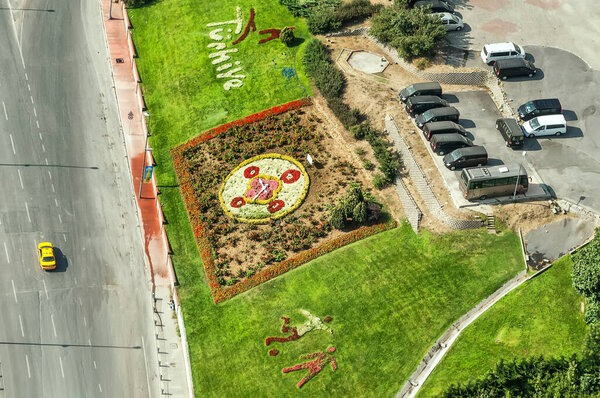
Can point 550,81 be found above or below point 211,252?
above

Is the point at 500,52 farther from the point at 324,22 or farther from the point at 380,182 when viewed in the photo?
the point at 380,182

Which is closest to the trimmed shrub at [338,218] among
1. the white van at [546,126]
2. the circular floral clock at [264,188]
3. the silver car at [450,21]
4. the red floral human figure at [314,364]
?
the circular floral clock at [264,188]

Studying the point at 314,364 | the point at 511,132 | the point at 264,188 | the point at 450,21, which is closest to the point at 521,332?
the point at 314,364

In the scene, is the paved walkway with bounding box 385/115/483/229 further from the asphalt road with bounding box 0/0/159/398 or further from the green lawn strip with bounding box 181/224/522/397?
the asphalt road with bounding box 0/0/159/398

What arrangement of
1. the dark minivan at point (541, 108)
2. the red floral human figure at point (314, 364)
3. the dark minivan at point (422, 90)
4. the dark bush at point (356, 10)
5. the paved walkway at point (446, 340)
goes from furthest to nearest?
the dark bush at point (356, 10) → the dark minivan at point (422, 90) → the dark minivan at point (541, 108) → the red floral human figure at point (314, 364) → the paved walkway at point (446, 340)

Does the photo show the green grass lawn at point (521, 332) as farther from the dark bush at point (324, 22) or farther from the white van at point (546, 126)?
the dark bush at point (324, 22)

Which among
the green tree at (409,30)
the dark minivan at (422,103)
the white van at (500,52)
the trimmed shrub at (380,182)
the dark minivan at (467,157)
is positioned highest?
the green tree at (409,30)

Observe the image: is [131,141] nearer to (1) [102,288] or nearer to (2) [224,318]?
(1) [102,288]
